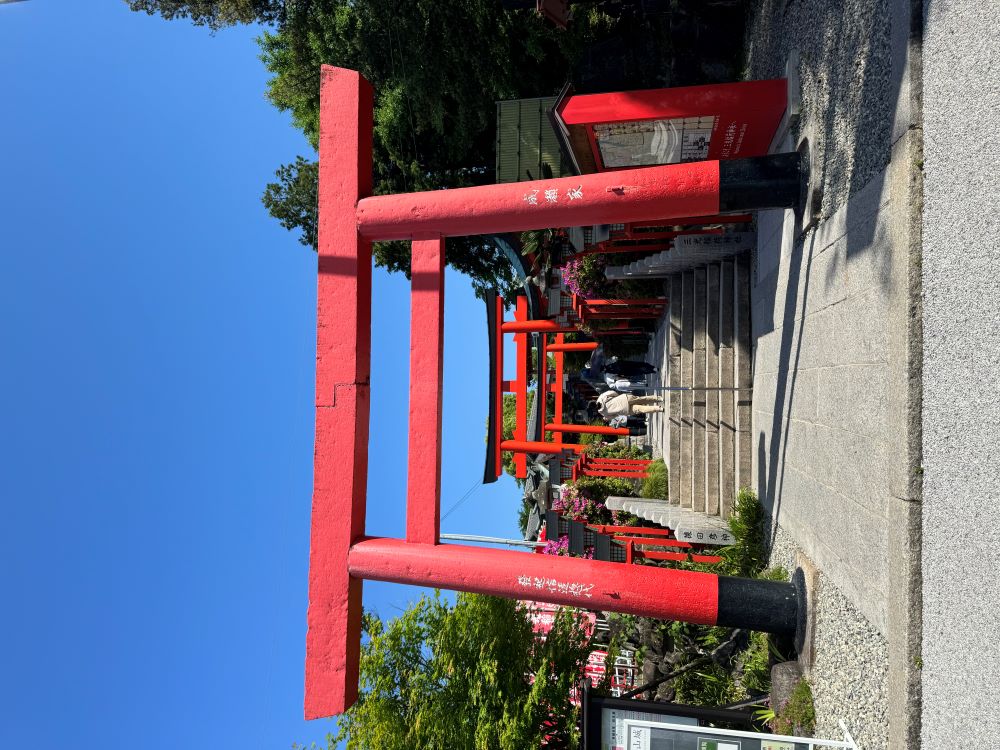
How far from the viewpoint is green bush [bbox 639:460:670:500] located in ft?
43.1

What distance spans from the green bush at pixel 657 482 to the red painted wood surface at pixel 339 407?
8.37 metres

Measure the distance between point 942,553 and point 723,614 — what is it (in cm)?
251

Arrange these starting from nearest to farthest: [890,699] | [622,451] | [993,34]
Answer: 1. [993,34]
2. [890,699]
3. [622,451]

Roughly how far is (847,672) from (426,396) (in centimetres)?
432

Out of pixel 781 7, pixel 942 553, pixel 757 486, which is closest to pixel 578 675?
pixel 757 486

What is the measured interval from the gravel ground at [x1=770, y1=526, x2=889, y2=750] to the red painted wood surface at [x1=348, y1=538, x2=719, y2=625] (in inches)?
Answer: 37.5

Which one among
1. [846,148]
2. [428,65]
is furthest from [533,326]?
[846,148]

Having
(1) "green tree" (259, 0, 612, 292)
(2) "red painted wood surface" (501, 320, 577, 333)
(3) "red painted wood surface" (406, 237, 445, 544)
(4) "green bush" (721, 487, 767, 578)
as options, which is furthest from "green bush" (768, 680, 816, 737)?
(1) "green tree" (259, 0, 612, 292)

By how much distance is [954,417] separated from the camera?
3664mm

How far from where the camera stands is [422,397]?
6.01 metres

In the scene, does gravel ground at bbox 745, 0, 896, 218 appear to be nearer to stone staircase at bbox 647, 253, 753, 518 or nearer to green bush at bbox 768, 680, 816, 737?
stone staircase at bbox 647, 253, 753, 518

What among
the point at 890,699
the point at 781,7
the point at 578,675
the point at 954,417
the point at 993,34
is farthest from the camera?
the point at 578,675

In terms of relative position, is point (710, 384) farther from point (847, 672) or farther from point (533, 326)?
point (533, 326)

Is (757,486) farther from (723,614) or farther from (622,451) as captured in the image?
(622,451)
